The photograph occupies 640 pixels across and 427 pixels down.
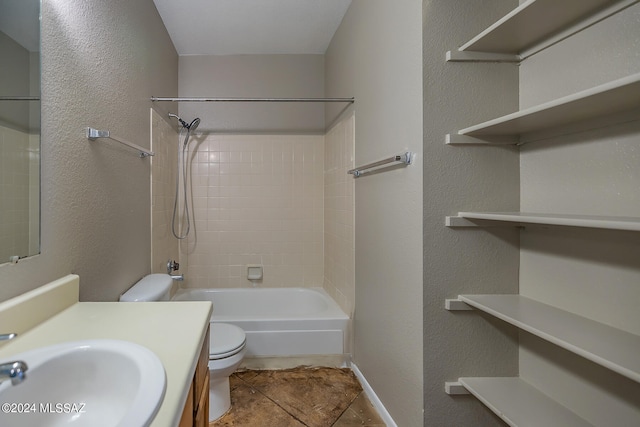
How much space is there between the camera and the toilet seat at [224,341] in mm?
1649

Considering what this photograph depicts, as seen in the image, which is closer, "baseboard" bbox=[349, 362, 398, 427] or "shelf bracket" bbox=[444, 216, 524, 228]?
"shelf bracket" bbox=[444, 216, 524, 228]

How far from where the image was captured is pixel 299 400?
1.86m

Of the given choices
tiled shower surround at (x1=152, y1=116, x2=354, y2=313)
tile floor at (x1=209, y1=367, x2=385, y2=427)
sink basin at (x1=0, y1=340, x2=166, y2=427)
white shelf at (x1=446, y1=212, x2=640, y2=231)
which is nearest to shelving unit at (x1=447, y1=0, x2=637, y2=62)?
white shelf at (x1=446, y1=212, x2=640, y2=231)

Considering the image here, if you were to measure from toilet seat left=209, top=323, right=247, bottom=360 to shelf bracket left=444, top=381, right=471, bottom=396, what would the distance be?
1051mm

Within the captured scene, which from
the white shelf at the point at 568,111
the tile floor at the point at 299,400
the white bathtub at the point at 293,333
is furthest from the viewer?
the white bathtub at the point at 293,333

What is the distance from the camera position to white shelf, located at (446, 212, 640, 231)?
0.71m

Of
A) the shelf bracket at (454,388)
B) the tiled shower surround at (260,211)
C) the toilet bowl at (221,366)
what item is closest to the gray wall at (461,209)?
the shelf bracket at (454,388)

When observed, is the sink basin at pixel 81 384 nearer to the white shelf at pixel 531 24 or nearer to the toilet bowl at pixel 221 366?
the toilet bowl at pixel 221 366

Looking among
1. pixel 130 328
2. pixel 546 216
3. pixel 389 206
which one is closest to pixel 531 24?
pixel 546 216

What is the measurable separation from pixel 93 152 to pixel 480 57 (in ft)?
5.33

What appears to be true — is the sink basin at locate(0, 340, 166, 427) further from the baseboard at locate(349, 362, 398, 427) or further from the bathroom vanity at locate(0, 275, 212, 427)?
the baseboard at locate(349, 362, 398, 427)

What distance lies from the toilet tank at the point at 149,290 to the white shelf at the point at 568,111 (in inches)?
62.2

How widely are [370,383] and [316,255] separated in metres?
1.33

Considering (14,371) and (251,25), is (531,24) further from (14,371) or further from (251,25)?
(251,25)
